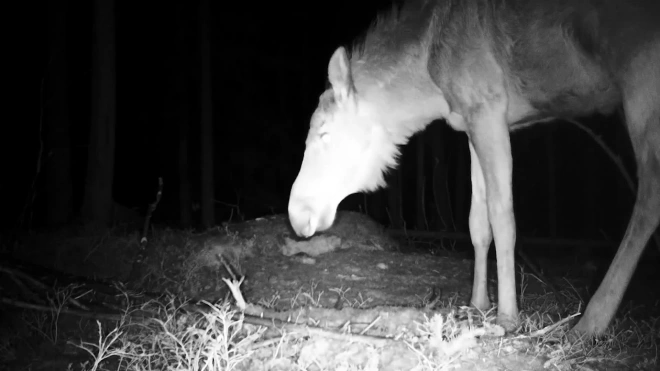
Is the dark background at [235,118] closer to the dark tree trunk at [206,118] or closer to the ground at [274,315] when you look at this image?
the dark tree trunk at [206,118]

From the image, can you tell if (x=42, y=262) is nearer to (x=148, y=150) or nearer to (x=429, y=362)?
(x=429, y=362)

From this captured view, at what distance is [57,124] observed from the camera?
9203mm

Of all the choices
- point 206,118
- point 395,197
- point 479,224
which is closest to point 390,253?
point 479,224

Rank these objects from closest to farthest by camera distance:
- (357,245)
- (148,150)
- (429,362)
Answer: (429,362) < (357,245) < (148,150)

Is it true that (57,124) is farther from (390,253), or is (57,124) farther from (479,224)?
(479,224)

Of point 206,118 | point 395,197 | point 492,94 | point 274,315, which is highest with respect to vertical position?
point 492,94

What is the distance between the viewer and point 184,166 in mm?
13211

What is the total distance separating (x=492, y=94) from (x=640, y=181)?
107 cm

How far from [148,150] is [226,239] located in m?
11.6

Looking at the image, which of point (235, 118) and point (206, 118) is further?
point (235, 118)

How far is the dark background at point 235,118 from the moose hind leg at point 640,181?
8.46 m

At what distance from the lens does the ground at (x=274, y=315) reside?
2.45 meters

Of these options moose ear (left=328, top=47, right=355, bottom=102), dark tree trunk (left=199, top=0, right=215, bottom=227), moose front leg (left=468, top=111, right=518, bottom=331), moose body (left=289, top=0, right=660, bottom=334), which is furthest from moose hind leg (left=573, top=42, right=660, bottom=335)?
dark tree trunk (left=199, top=0, right=215, bottom=227)

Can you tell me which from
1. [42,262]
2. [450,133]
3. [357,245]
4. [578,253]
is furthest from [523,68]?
[450,133]
